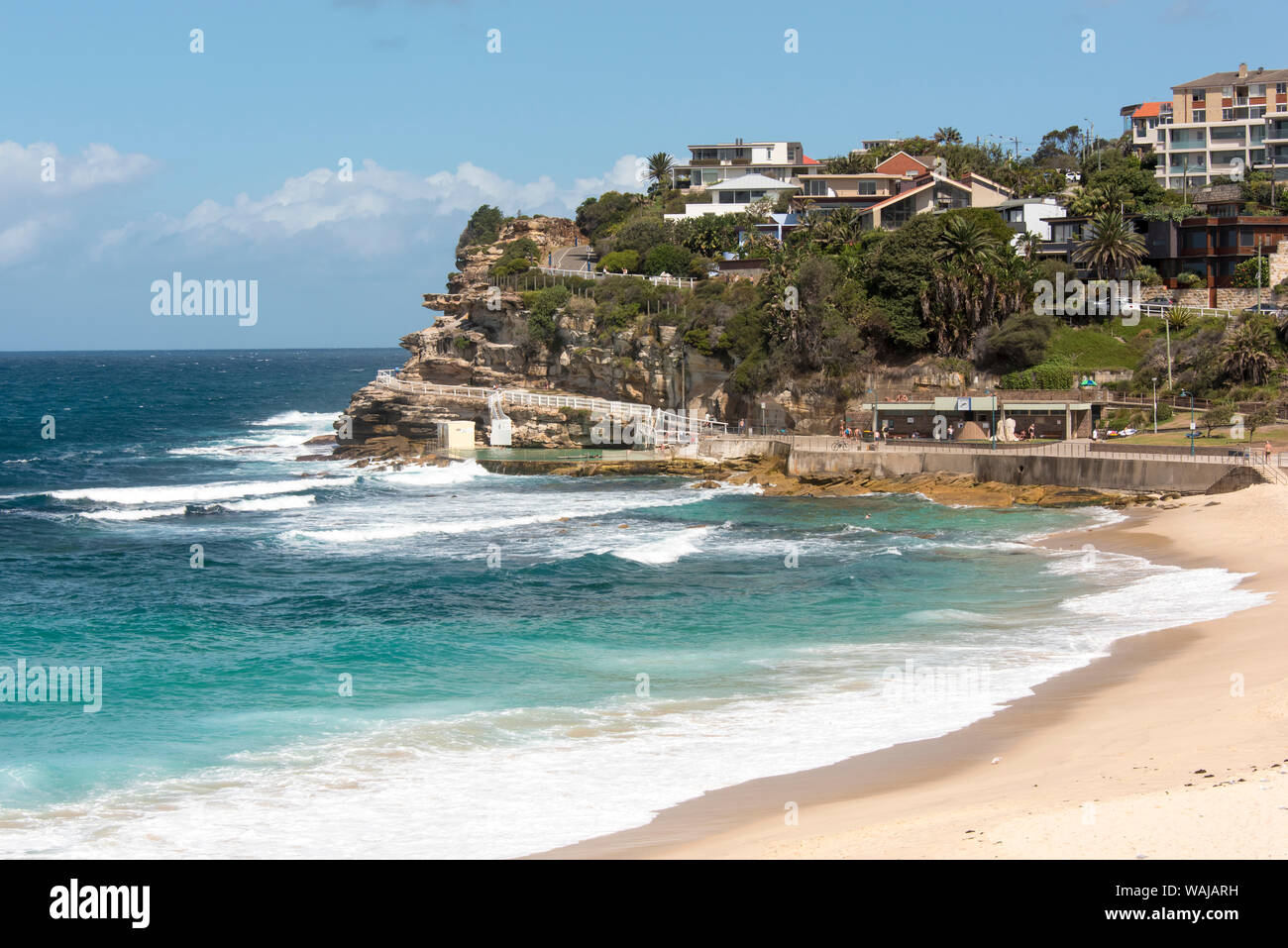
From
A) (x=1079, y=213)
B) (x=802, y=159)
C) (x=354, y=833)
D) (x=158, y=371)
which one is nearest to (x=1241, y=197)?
(x=1079, y=213)

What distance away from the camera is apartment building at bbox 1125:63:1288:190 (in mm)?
83438

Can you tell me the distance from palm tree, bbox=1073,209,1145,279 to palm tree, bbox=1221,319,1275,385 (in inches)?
411

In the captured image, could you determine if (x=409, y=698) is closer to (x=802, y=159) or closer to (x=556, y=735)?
(x=556, y=735)

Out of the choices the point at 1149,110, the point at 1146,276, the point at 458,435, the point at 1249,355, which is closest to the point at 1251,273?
the point at 1146,276

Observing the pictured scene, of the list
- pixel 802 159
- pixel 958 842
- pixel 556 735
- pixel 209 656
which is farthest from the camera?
pixel 802 159

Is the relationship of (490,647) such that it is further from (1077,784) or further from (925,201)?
(925,201)

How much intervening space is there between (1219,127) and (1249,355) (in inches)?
1792

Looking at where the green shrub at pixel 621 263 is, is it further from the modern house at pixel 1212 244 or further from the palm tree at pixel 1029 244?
the modern house at pixel 1212 244

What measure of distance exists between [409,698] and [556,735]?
13.1 ft

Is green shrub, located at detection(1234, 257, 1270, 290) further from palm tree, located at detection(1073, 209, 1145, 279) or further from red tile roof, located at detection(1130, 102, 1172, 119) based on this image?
red tile roof, located at detection(1130, 102, 1172, 119)

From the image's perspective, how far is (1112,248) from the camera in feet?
190

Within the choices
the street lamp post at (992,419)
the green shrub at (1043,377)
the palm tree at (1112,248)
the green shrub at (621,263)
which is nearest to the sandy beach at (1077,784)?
the street lamp post at (992,419)

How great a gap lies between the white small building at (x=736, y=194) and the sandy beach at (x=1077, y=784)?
2600 inches
